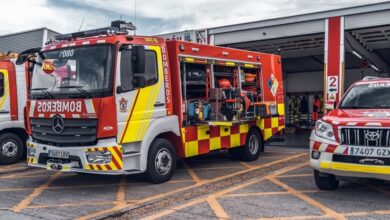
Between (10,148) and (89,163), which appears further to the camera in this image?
(10,148)

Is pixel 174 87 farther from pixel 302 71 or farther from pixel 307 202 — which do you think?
pixel 302 71

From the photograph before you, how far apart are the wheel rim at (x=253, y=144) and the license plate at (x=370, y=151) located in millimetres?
4100

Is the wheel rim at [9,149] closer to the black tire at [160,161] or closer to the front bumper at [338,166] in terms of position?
the black tire at [160,161]

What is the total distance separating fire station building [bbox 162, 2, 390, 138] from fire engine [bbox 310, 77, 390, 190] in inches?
213

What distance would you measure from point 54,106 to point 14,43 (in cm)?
1444

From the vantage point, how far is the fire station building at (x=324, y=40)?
41.6 feet

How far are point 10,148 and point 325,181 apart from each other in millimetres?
7266

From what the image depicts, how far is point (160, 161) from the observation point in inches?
289

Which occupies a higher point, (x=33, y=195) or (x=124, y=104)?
(x=124, y=104)

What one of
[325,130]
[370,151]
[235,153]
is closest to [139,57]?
[325,130]

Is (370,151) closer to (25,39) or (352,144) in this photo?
(352,144)

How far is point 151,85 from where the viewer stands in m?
7.20

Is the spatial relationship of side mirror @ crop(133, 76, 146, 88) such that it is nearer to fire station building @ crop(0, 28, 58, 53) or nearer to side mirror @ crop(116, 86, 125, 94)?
side mirror @ crop(116, 86, 125, 94)

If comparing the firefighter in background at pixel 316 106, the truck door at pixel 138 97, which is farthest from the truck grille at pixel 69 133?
the firefighter in background at pixel 316 106
